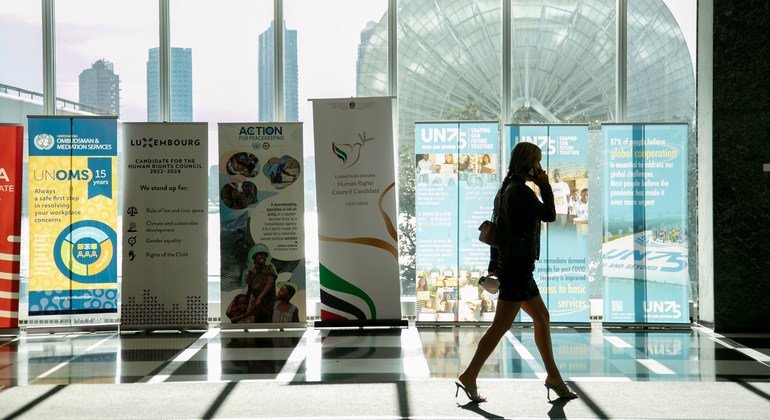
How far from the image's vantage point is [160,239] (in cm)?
869

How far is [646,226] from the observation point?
8758 millimetres

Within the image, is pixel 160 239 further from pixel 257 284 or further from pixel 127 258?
pixel 257 284

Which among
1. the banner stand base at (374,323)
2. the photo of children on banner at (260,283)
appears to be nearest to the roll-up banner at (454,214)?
the banner stand base at (374,323)

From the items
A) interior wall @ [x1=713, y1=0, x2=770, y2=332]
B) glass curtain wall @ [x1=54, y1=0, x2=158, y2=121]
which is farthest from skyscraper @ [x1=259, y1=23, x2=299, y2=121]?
interior wall @ [x1=713, y1=0, x2=770, y2=332]

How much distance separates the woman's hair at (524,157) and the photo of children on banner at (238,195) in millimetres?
4256

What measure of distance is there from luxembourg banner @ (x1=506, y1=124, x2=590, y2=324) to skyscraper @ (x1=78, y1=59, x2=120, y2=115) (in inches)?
182

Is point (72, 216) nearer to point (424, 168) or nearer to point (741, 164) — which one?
point (424, 168)

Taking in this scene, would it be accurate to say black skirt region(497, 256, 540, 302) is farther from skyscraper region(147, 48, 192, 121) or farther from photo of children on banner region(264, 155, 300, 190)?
skyscraper region(147, 48, 192, 121)

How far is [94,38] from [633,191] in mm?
6068

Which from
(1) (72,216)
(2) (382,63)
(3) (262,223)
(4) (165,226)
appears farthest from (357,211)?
(1) (72,216)

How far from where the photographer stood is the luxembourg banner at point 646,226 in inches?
344

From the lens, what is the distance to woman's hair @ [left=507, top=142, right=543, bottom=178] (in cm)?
504

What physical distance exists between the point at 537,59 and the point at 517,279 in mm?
4905

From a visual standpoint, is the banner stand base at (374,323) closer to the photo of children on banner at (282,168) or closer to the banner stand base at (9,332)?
the photo of children on banner at (282,168)
